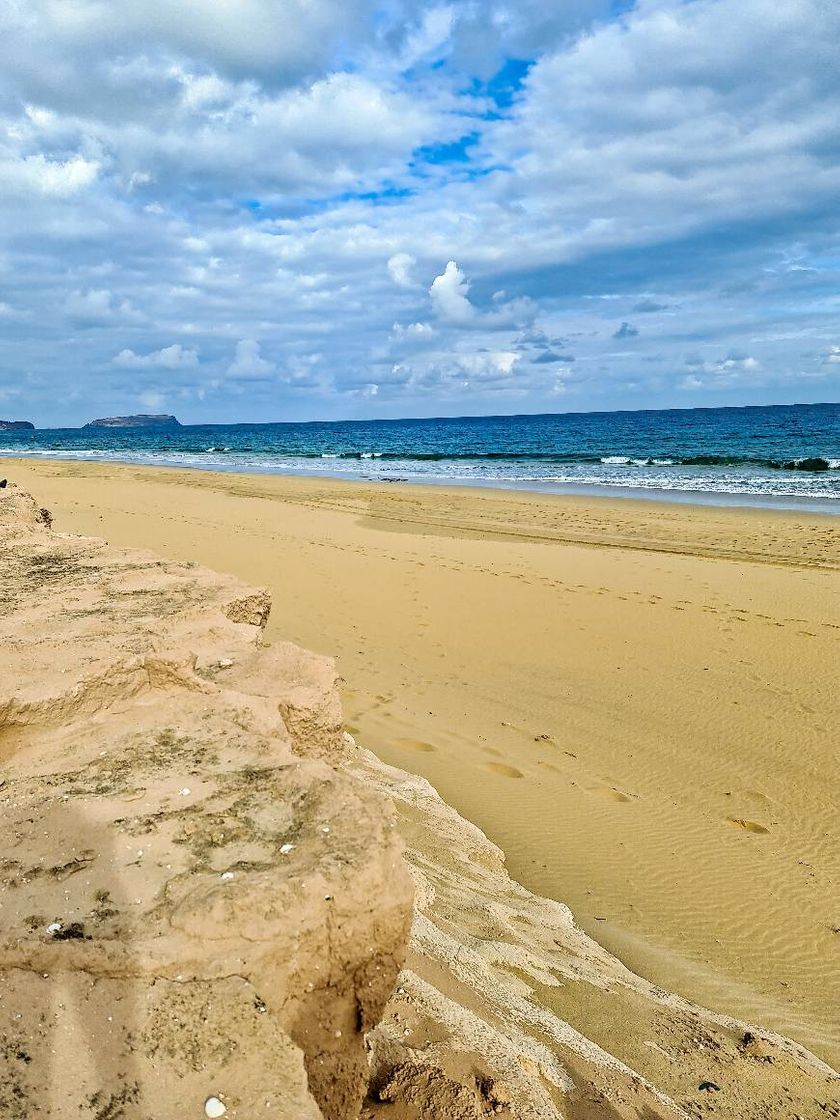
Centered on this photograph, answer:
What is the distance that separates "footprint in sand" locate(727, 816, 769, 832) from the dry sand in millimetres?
13

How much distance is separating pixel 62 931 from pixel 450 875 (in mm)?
2341

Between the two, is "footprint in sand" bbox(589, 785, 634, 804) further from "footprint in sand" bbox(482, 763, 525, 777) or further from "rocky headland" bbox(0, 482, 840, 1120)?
"rocky headland" bbox(0, 482, 840, 1120)

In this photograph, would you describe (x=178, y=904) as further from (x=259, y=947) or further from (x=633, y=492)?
(x=633, y=492)

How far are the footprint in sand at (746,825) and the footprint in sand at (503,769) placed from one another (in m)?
1.44

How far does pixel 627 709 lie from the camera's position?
6844mm

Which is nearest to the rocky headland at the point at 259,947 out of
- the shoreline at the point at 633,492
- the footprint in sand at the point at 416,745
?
the footprint in sand at the point at 416,745

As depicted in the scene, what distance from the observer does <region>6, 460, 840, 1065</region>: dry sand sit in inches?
161

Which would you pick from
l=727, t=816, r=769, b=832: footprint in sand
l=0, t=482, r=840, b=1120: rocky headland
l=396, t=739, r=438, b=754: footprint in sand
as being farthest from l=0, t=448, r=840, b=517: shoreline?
l=0, t=482, r=840, b=1120: rocky headland

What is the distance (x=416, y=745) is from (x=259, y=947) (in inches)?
166

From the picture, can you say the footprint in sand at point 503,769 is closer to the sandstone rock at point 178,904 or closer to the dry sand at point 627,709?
the dry sand at point 627,709

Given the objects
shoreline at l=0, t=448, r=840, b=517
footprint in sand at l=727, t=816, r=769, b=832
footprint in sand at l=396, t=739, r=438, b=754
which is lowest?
footprint in sand at l=727, t=816, r=769, b=832

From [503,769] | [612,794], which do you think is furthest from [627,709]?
[503,769]

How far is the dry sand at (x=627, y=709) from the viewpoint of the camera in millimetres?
4082

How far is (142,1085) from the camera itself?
5.00ft
